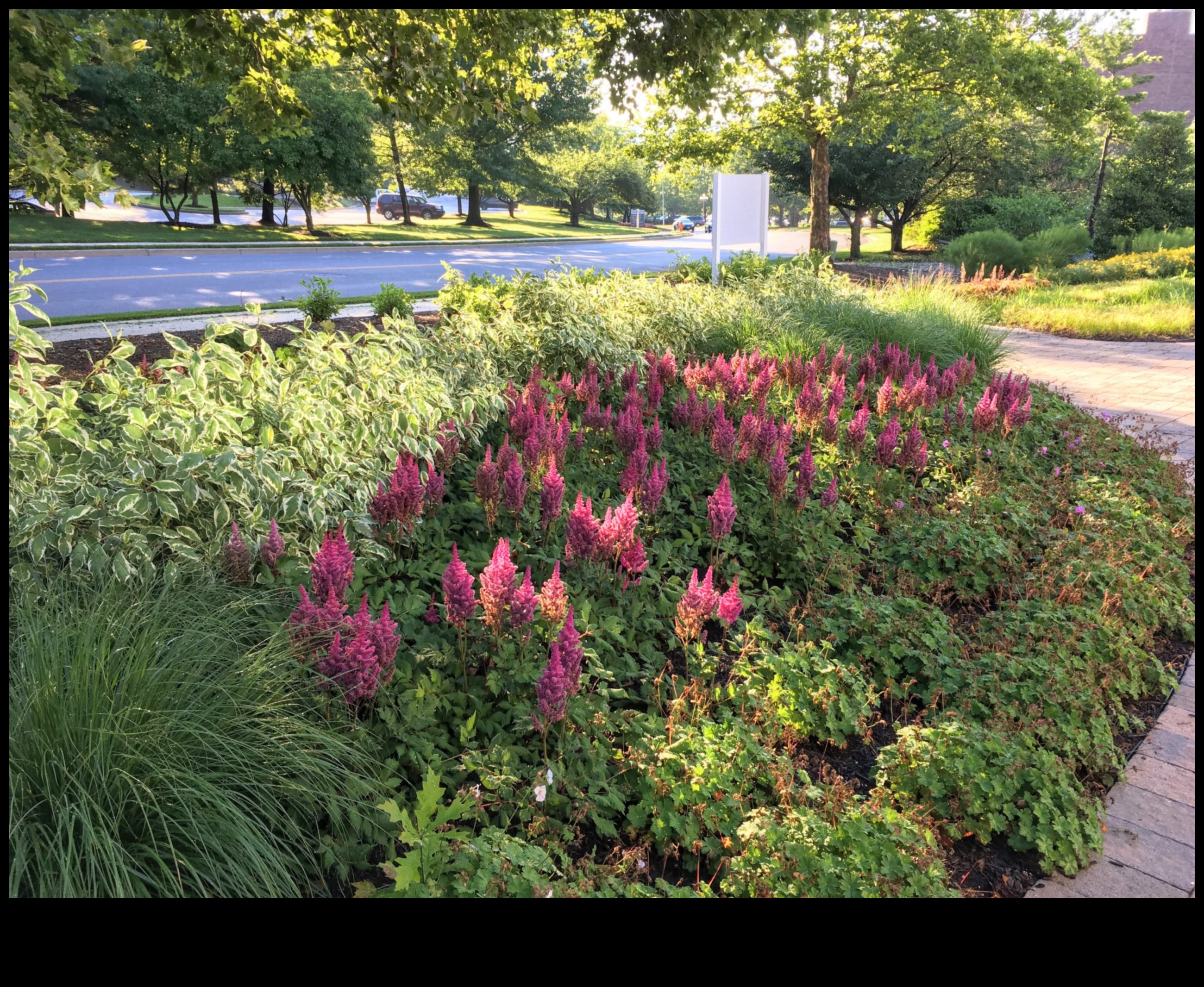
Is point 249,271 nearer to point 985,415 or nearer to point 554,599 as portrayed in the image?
point 985,415

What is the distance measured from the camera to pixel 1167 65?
2156 inches

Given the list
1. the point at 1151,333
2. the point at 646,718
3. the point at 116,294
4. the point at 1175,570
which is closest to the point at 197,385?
the point at 646,718

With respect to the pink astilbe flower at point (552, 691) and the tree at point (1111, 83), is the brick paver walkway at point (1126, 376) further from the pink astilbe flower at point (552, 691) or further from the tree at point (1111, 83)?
the tree at point (1111, 83)

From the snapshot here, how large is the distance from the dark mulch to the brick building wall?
51.9 meters

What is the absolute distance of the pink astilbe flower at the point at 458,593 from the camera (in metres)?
2.84

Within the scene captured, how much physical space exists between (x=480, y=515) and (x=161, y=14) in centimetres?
396

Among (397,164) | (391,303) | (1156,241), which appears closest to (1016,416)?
(391,303)

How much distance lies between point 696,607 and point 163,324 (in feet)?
30.4

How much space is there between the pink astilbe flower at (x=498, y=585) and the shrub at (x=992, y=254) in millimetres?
21977

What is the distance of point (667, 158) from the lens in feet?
64.8

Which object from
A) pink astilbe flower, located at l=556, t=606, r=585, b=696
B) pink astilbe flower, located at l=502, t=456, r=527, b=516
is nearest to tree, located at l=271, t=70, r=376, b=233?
pink astilbe flower, located at l=502, t=456, r=527, b=516
